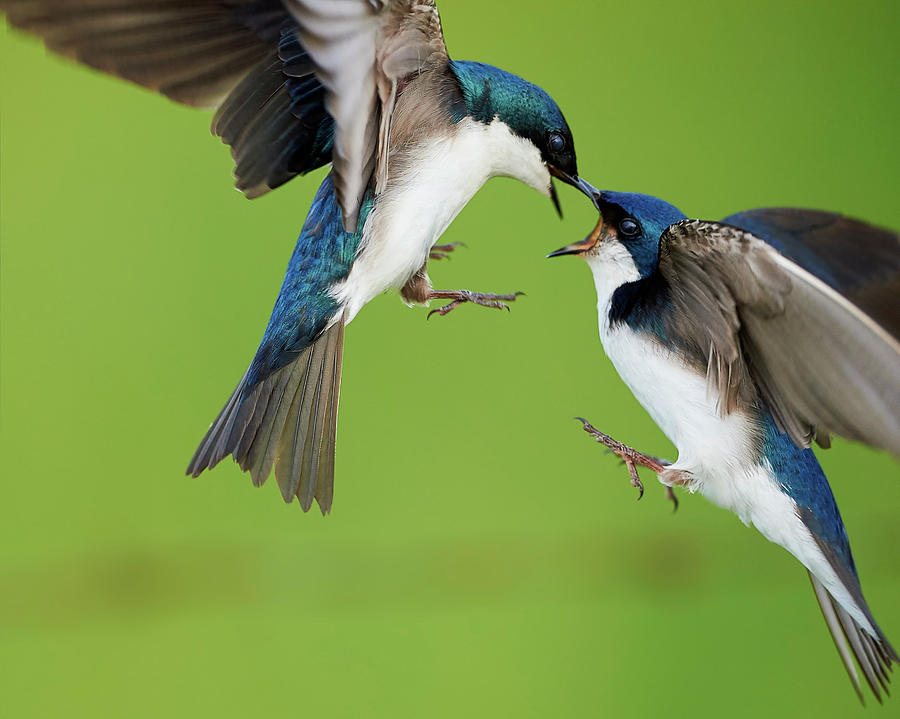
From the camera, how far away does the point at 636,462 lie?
66cm

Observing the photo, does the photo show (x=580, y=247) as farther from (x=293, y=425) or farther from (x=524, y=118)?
(x=293, y=425)

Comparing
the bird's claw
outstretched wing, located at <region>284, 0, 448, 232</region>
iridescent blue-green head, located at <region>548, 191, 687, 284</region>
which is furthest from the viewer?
iridescent blue-green head, located at <region>548, 191, 687, 284</region>

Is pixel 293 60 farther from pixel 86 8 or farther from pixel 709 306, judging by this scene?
pixel 709 306

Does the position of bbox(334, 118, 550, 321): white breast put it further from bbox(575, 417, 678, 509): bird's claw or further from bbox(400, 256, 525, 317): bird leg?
bbox(575, 417, 678, 509): bird's claw

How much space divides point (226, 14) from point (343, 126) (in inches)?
7.9

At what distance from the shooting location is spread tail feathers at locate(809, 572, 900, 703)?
0.75 metres

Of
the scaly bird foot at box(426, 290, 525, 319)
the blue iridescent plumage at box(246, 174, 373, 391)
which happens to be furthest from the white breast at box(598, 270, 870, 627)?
the blue iridescent plumage at box(246, 174, 373, 391)

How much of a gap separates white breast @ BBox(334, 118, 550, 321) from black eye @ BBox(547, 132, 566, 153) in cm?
1

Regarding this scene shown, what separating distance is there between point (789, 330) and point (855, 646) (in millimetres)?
301

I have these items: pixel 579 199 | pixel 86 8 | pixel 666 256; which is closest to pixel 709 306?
pixel 666 256

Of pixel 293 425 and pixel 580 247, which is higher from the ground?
pixel 580 247

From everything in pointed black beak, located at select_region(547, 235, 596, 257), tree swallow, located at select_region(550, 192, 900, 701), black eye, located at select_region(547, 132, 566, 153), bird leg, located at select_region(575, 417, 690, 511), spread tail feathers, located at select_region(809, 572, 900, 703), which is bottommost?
spread tail feathers, located at select_region(809, 572, 900, 703)

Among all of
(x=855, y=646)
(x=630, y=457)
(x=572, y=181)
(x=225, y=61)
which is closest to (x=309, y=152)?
(x=225, y=61)

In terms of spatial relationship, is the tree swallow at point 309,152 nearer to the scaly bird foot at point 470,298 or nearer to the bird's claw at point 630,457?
the scaly bird foot at point 470,298
